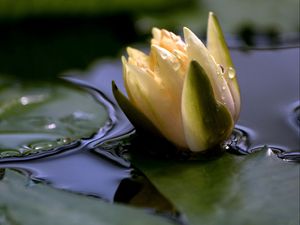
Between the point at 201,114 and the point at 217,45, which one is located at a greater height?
the point at 217,45

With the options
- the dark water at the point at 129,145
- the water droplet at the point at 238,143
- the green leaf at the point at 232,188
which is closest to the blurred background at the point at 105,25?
the dark water at the point at 129,145

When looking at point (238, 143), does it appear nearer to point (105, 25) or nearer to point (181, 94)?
point (181, 94)

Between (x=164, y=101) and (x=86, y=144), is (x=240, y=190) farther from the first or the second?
(x=86, y=144)

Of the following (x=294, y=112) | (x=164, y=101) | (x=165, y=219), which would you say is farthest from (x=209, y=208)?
(x=294, y=112)

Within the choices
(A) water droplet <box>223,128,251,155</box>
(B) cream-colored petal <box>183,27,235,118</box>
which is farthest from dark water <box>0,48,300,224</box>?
(B) cream-colored petal <box>183,27,235,118</box>

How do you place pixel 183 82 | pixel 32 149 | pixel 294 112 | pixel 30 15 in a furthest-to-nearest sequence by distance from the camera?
pixel 30 15 < pixel 294 112 < pixel 32 149 < pixel 183 82

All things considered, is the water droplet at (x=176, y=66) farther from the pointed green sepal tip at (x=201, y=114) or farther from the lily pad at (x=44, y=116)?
the lily pad at (x=44, y=116)

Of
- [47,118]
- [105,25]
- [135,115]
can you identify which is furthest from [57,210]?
Result: [105,25]
